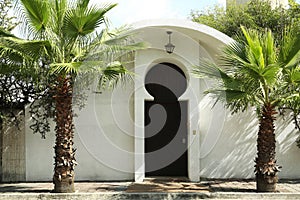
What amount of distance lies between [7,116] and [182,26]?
21.5 ft

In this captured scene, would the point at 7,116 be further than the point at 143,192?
Yes

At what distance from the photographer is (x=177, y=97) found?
1409 centimetres

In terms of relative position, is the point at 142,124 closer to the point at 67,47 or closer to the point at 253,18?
the point at 67,47

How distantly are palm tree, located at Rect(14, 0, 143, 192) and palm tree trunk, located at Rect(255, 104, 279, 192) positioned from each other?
4127mm

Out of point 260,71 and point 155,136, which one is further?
point 155,136

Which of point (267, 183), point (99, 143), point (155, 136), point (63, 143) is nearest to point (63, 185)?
point (63, 143)

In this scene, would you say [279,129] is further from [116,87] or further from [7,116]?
[7,116]

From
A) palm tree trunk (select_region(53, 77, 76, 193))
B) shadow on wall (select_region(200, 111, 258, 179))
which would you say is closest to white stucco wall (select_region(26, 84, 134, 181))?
palm tree trunk (select_region(53, 77, 76, 193))

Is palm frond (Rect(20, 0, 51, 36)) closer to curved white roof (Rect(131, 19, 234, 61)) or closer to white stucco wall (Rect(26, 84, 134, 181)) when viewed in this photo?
curved white roof (Rect(131, 19, 234, 61))

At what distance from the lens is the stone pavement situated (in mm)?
10438

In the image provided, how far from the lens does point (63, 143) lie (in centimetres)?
1048

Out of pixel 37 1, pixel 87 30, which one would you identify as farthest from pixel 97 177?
pixel 37 1

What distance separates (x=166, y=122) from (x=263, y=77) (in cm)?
492

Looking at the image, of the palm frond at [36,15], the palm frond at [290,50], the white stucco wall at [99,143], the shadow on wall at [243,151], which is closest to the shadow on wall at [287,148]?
the shadow on wall at [243,151]
